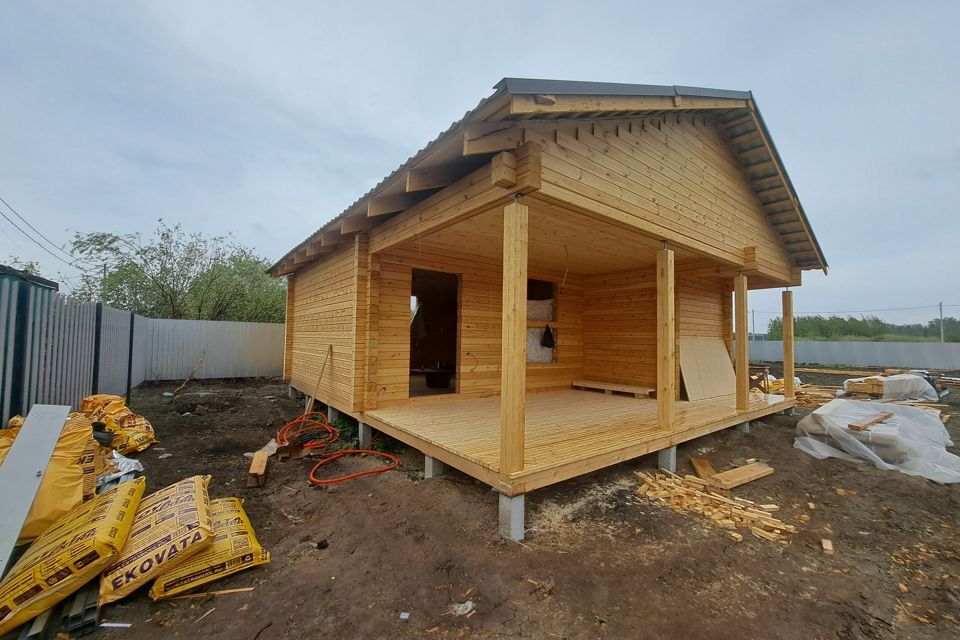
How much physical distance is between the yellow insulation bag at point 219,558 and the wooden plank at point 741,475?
14.8 ft

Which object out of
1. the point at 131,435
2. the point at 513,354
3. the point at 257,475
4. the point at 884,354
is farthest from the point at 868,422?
the point at 884,354

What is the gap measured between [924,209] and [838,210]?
7.56m

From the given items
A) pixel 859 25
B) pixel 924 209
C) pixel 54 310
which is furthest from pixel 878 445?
pixel 924 209

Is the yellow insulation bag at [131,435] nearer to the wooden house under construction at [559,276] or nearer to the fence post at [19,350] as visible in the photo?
the fence post at [19,350]

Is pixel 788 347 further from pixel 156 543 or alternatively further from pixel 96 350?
pixel 96 350

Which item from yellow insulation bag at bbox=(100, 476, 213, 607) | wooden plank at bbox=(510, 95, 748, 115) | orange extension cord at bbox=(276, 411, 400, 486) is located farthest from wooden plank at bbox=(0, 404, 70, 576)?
wooden plank at bbox=(510, 95, 748, 115)

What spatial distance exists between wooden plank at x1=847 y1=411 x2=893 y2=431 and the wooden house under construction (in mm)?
1212

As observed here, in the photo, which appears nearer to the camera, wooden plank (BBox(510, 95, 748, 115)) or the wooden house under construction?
wooden plank (BBox(510, 95, 748, 115))

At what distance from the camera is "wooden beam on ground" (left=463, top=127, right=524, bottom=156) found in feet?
9.59

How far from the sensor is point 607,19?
34.8 feet

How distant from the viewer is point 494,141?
3049 millimetres

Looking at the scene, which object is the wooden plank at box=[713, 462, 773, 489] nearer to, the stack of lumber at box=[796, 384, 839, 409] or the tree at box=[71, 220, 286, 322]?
the stack of lumber at box=[796, 384, 839, 409]

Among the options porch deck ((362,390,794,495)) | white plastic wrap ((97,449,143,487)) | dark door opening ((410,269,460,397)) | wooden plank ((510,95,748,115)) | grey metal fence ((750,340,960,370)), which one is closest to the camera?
wooden plank ((510,95,748,115))

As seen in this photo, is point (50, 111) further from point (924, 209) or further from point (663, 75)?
point (924, 209)
